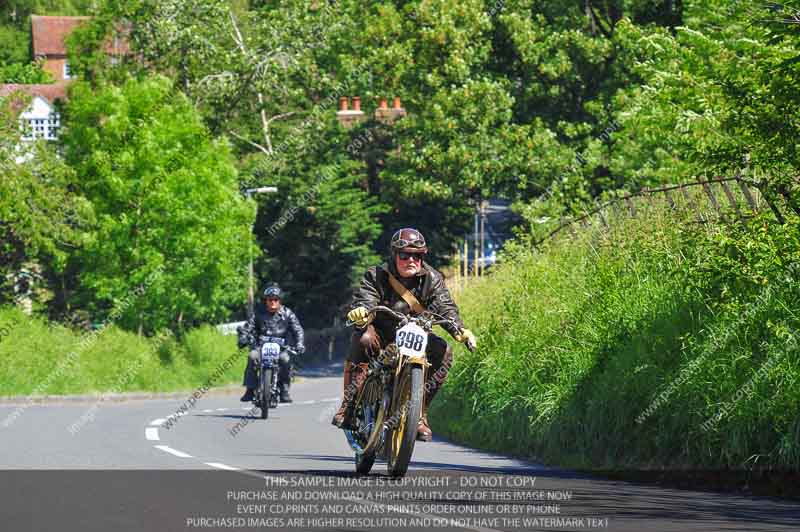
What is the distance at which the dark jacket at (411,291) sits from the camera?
11.9 meters

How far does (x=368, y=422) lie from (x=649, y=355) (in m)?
3.59

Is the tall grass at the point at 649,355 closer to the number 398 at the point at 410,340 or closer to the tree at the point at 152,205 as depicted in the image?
the number 398 at the point at 410,340

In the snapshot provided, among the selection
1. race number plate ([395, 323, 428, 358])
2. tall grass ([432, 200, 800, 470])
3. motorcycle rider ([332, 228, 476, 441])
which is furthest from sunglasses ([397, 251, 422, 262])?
tall grass ([432, 200, 800, 470])

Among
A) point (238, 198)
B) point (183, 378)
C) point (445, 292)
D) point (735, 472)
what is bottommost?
point (183, 378)

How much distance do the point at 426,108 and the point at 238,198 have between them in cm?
744

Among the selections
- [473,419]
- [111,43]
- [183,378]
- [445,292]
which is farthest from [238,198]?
[445,292]

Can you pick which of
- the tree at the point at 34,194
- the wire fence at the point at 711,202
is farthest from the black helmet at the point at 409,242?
the tree at the point at 34,194

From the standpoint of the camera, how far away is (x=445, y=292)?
12031 mm

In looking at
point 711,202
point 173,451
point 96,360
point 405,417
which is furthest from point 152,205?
point 405,417

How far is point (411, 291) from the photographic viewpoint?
1198 cm

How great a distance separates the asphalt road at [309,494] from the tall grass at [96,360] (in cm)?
1618

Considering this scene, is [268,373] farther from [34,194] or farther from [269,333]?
[34,194]

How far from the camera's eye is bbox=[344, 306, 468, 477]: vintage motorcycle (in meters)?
11.2

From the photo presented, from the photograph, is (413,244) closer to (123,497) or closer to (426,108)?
(123,497)
